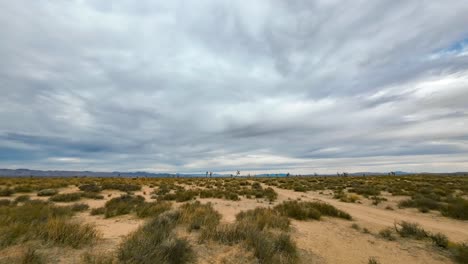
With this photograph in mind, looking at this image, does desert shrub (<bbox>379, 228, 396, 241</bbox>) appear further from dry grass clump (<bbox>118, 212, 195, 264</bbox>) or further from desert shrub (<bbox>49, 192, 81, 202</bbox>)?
desert shrub (<bbox>49, 192, 81, 202</bbox>)

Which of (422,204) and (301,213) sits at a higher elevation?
(301,213)

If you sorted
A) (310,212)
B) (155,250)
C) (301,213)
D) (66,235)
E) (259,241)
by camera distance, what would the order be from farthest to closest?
(310,212)
(301,213)
(259,241)
(66,235)
(155,250)

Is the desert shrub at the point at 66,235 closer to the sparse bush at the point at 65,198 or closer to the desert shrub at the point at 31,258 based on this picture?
the desert shrub at the point at 31,258

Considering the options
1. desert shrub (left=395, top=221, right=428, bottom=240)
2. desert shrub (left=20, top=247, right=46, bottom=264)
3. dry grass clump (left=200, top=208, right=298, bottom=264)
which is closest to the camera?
desert shrub (left=20, top=247, right=46, bottom=264)

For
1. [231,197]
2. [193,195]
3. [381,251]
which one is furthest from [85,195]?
[381,251]

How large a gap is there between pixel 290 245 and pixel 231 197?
1264 cm

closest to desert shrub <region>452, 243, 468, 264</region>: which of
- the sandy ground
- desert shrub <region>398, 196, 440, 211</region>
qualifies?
the sandy ground

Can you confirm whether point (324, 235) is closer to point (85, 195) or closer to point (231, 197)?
point (231, 197)

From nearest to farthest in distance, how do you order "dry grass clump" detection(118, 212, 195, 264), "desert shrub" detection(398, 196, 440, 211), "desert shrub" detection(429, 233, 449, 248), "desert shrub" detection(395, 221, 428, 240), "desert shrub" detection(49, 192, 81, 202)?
"dry grass clump" detection(118, 212, 195, 264), "desert shrub" detection(429, 233, 449, 248), "desert shrub" detection(395, 221, 428, 240), "desert shrub" detection(398, 196, 440, 211), "desert shrub" detection(49, 192, 81, 202)

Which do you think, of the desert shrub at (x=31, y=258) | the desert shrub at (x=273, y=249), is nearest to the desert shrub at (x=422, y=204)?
the desert shrub at (x=273, y=249)

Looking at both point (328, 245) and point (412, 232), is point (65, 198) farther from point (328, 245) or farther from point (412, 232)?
point (412, 232)

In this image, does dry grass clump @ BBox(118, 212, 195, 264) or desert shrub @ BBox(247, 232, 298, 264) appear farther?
desert shrub @ BBox(247, 232, 298, 264)

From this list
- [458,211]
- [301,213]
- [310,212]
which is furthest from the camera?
[458,211]

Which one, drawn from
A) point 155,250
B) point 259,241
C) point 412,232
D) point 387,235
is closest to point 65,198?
point 155,250
